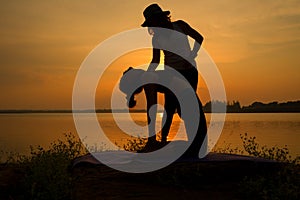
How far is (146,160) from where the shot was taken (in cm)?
673

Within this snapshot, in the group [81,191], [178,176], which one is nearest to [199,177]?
[178,176]

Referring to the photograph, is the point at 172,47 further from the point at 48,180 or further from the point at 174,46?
the point at 48,180

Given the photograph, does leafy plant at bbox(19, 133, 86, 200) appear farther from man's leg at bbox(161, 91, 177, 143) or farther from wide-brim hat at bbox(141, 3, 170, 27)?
wide-brim hat at bbox(141, 3, 170, 27)

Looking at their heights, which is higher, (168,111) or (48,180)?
(168,111)

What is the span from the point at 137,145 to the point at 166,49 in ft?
8.29

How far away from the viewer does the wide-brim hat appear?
7155 millimetres

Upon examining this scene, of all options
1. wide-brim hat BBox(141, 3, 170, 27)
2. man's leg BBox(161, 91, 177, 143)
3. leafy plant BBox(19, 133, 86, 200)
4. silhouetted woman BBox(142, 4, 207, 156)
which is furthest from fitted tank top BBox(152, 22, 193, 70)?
leafy plant BBox(19, 133, 86, 200)

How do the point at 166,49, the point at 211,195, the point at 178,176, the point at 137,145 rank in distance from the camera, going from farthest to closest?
1. the point at 137,145
2. the point at 166,49
3. the point at 178,176
4. the point at 211,195

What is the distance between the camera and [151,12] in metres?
7.20

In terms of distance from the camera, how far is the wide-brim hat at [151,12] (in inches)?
282

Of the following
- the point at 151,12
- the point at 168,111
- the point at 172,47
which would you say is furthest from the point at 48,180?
the point at 151,12

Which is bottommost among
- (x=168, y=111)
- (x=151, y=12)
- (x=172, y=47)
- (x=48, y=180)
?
(x=48, y=180)

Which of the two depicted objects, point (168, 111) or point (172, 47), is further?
point (168, 111)

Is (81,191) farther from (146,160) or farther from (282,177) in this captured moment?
(282,177)
